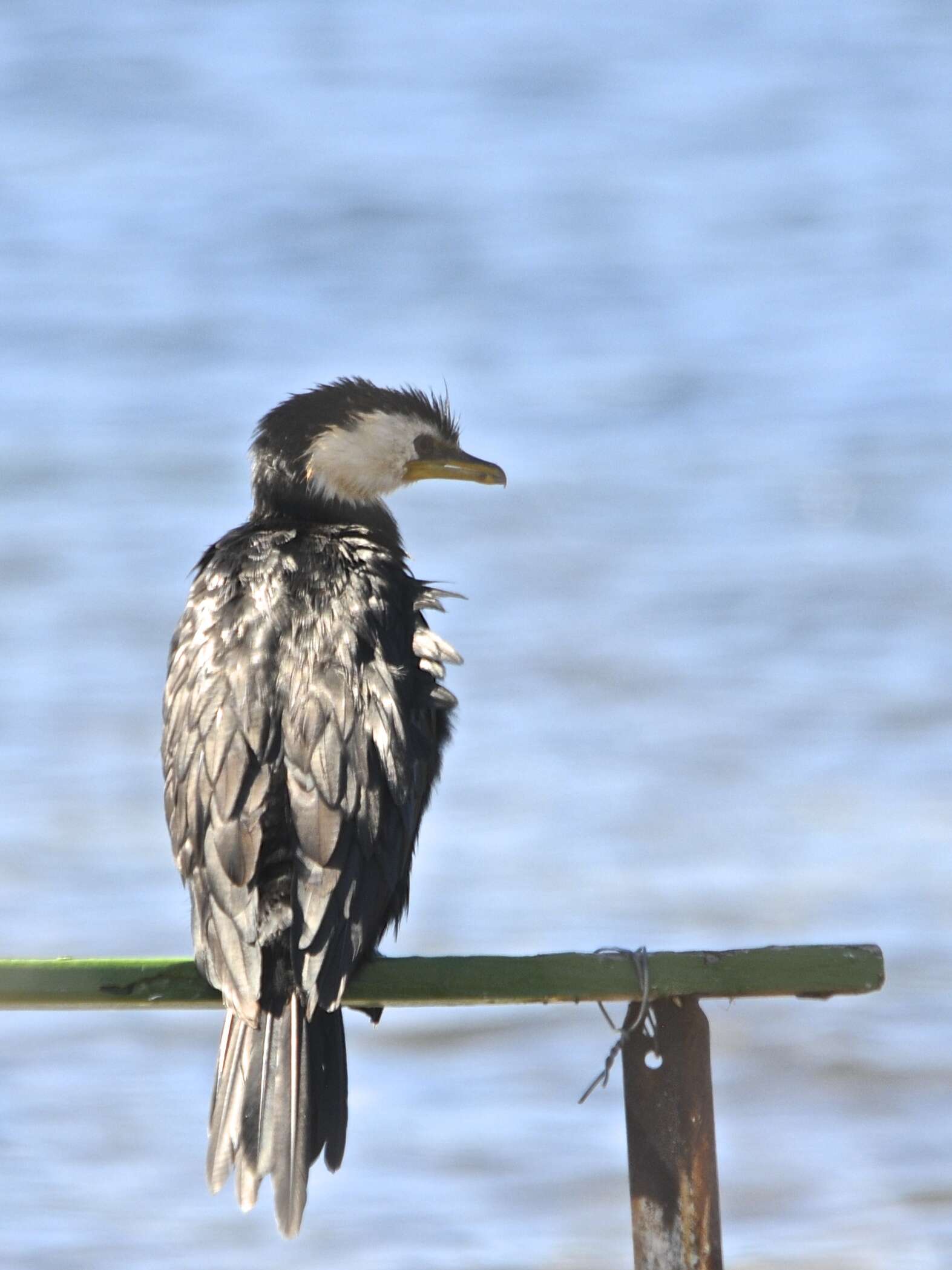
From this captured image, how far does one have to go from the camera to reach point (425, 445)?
478 centimetres

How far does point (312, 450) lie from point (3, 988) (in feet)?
6.46

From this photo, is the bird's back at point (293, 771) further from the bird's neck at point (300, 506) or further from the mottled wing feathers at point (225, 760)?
the bird's neck at point (300, 506)

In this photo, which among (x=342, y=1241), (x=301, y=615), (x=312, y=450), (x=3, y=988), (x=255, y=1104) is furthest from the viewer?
(x=342, y=1241)

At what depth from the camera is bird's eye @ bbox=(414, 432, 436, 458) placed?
187 inches

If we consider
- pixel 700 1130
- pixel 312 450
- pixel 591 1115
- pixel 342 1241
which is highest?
pixel 312 450

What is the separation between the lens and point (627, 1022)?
2.87 meters

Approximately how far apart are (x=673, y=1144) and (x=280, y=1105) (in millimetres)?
587

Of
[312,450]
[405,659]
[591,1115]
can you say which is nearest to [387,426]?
[312,450]

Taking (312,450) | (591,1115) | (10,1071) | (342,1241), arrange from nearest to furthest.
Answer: (312,450) < (342,1241) < (591,1115) < (10,1071)

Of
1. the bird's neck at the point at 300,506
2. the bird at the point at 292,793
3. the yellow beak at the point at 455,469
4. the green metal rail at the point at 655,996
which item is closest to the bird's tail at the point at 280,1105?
the bird at the point at 292,793

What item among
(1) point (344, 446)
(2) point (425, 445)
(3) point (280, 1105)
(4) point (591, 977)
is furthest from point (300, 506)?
(4) point (591, 977)

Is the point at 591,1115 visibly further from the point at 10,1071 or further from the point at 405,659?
the point at 405,659

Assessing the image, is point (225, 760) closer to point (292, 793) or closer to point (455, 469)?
point (292, 793)

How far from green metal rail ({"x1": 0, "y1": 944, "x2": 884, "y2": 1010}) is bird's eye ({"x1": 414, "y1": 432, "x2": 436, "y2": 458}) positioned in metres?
2.11
